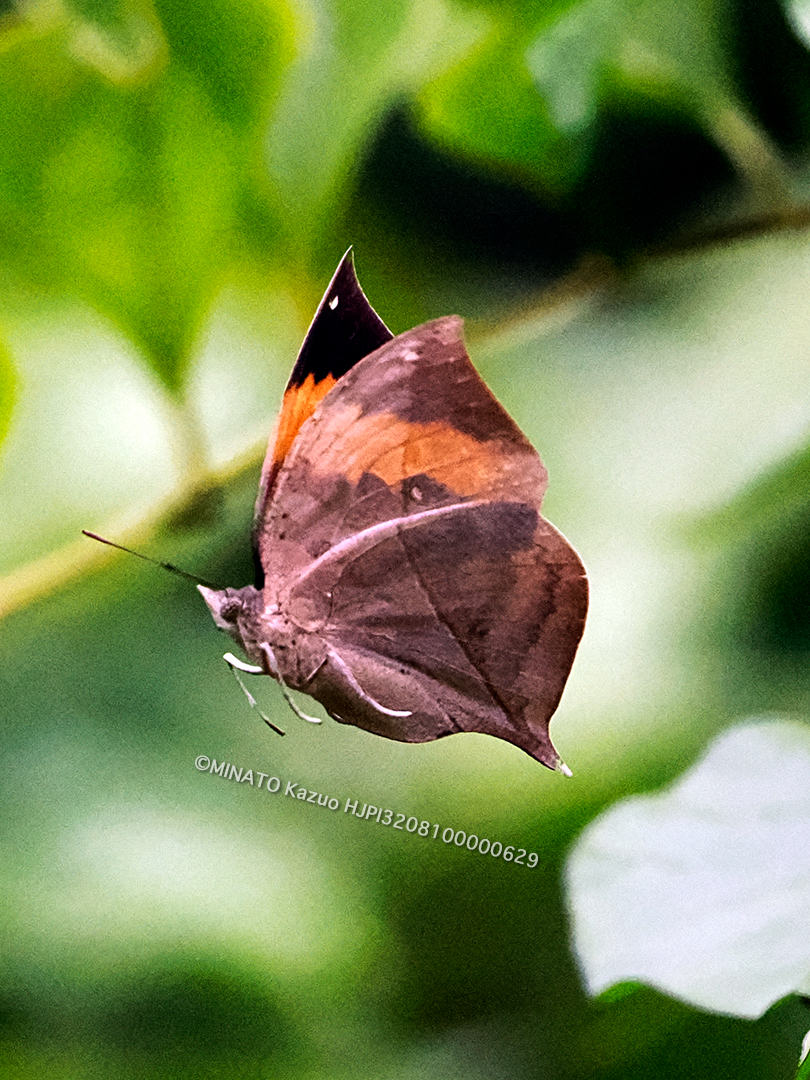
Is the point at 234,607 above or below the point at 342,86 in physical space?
below

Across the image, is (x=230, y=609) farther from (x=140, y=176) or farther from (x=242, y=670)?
(x=140, y=176)

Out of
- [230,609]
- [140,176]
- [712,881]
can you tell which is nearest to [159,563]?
[230,609]

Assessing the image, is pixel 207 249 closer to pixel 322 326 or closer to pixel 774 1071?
pixel 322 326

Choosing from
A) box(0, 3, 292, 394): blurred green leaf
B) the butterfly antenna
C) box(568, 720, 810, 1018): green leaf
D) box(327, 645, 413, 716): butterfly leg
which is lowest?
box(568, 720, 810, 1018): green leaf

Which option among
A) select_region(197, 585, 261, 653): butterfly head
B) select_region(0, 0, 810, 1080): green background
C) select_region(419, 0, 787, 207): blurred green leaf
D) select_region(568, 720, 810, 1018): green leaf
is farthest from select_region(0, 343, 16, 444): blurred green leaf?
select_region(568, 720, 810, 1018): green leaf

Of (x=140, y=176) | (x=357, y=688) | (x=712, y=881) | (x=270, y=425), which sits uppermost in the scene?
(x=140, y=176)

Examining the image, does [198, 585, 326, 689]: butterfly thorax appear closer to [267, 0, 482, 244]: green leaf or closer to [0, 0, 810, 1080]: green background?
[0, 0, 810, 1080]: green background

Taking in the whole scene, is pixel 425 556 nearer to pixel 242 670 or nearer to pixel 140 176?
pixel 242 670
